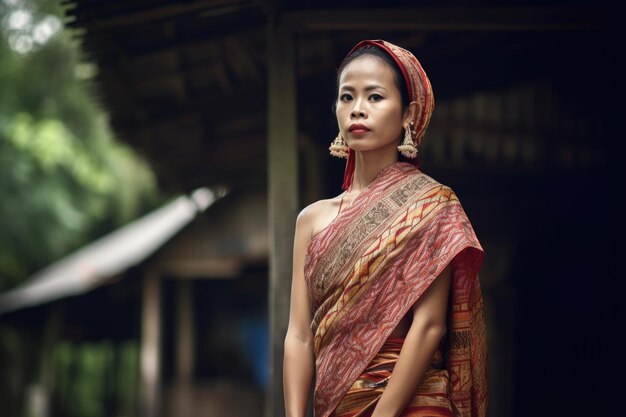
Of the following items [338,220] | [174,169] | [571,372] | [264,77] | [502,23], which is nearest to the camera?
[338,220]

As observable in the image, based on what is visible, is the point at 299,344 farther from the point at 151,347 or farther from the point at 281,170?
the point at 151,347

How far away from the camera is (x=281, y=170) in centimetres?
466

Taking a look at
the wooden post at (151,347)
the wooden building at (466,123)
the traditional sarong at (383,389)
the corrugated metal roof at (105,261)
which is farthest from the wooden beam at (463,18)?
the wooden post at (151,347)

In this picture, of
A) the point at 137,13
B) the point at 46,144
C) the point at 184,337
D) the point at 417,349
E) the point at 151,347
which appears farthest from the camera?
the point at 46,144

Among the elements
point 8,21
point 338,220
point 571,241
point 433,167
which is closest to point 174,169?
point 433,167

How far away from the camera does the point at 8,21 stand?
777 inches

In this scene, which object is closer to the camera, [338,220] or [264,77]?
[338,220]

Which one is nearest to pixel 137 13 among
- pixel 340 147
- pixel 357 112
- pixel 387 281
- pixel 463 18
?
pixel 463 18

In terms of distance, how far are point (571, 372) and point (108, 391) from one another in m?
13.7

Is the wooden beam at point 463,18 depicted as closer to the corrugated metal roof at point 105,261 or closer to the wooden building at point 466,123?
the wooden building at point 466,123

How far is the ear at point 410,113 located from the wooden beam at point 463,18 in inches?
65.7

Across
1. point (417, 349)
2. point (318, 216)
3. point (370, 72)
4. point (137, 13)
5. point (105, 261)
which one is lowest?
point (417, 349)

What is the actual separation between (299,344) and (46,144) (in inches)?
560

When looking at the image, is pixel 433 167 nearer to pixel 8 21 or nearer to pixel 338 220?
pixel 338 220
